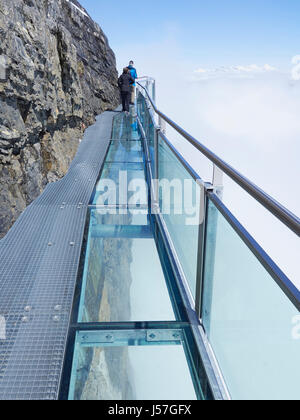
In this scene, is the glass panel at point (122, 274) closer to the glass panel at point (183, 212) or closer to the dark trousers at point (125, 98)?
the glass panel at point (183, 212)

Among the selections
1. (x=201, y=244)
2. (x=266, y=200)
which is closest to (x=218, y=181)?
(x=201, y=244)

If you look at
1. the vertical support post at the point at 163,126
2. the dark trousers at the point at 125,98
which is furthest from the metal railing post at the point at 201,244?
the dark trousers at the point at 125,98

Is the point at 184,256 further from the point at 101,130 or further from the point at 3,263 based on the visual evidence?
the point at 101,130

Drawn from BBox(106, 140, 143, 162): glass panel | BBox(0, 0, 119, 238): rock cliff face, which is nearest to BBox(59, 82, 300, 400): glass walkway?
BBox(0, 0, 119, 238): rock cliff face

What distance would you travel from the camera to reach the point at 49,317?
255 centimetres

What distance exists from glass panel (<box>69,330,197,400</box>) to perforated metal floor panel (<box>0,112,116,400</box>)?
6.3 inches

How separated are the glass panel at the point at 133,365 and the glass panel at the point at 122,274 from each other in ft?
0.84

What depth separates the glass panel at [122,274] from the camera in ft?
9.39

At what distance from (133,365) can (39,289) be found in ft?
3.01

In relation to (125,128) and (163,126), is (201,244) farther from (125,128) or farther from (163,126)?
(125,128)

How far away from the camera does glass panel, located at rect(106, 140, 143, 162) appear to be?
684cm

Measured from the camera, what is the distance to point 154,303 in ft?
10.2

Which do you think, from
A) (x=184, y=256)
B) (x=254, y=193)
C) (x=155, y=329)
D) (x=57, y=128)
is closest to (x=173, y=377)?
(x=155, y=329)

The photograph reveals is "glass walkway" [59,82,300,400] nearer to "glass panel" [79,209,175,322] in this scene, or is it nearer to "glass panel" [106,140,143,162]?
"glass panel" [79,209,175,322]
